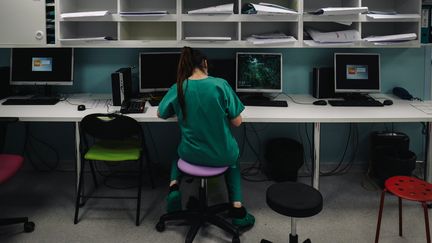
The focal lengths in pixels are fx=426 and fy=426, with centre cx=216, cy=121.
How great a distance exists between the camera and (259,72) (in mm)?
3553

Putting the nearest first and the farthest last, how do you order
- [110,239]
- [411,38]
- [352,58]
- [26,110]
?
[110,239], [26,110], [411,38], [352,58]

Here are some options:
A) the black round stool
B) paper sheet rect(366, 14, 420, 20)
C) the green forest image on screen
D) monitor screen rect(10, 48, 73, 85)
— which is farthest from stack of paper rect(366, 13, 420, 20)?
monitor screen rect(10, 48, 73, 85)

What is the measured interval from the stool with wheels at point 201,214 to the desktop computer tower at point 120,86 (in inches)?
32.5

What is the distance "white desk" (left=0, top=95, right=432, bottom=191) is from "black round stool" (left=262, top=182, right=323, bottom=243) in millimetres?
722

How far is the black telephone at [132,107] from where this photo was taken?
9.88 feet

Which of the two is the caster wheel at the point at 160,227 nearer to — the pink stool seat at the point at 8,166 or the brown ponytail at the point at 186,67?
the brown ponytail at the point at 186,67

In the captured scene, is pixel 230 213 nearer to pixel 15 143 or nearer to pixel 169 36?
pixel 169 36

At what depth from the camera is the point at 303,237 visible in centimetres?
269

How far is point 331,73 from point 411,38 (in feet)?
2.18

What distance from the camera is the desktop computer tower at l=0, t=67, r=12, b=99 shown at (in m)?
3.49

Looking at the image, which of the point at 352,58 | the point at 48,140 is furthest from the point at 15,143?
the point at 352,58

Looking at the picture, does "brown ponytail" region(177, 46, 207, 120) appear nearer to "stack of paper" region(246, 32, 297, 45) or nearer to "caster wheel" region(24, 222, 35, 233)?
"stack of paper" region(246, 32, 297, 45)

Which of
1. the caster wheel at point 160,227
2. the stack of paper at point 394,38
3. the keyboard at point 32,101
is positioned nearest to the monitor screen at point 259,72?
the stack of paper at point 394,38

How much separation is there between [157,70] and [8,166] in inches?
55.7
